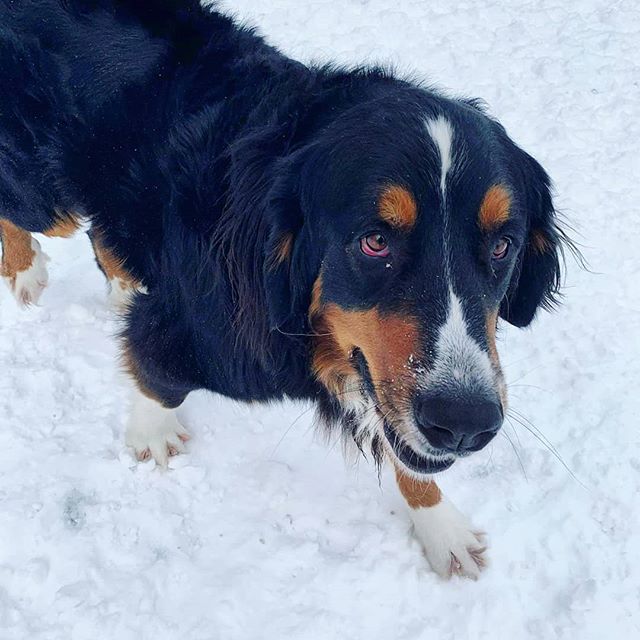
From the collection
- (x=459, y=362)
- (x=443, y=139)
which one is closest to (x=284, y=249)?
(x=443, y=139)

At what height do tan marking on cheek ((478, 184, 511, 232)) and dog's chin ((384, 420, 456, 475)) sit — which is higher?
tan marking on cheek ((478, 184, 511, 232))

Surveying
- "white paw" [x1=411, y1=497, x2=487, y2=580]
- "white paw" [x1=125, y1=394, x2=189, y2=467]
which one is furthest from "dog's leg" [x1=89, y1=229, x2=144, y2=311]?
"white paw" [x1=411, y1=497, x2=487, y2=580]

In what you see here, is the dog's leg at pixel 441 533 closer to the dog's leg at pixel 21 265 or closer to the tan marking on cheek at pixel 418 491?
the tan marking on cheek at pixel 418 491

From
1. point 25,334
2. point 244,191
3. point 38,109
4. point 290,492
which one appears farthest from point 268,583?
point 38,109

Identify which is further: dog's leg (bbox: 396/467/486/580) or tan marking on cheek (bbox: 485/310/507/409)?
dog's leg (bbox: 396/467/486/580)

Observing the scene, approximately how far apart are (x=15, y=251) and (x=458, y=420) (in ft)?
9.82

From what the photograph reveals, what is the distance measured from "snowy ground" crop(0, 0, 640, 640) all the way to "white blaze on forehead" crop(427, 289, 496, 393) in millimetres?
1364

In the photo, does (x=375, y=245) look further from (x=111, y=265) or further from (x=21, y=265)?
(x=21, y=265)

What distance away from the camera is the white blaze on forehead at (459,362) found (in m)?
1.98

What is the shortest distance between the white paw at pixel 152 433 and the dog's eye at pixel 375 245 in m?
1.59

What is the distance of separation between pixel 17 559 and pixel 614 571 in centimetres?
252

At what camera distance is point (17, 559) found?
117 inches

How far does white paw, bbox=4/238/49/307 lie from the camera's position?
3.95 meters

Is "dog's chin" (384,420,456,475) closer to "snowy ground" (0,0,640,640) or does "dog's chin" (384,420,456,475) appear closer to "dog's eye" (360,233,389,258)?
"dog's eye" (360,233,389,258)
